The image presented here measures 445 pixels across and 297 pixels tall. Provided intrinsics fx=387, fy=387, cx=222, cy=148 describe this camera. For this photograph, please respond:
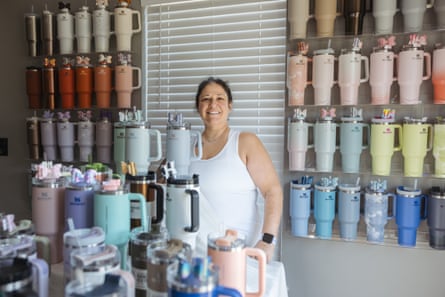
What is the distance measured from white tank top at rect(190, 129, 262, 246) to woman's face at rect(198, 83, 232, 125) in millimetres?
131

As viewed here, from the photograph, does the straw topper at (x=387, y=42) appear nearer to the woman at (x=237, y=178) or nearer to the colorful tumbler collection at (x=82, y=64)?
the woman at (x=237, y=178)

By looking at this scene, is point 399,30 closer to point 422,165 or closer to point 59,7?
point 422,165

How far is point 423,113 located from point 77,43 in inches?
85.4

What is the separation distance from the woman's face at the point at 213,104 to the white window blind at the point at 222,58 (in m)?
0.43

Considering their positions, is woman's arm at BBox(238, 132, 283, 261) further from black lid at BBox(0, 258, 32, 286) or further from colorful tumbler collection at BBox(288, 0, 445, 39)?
black lid at BBox(0, 258, 32, 286)

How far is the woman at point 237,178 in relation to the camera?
1.77 m

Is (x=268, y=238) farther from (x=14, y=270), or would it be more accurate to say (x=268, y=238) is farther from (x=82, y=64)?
(x=82, y=64)

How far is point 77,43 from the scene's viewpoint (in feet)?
A: 8.53

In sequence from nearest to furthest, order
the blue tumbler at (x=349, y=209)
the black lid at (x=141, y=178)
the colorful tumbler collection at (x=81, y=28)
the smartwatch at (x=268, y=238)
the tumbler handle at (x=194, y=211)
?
the tumbler handle at (x=194, y=211), the black lid at (x=141, y=178), the smartwatch at (x=268, y=238), the blue tumbler at (x=349, y=209), the colorful tumbler collection at (x=81, y=28)

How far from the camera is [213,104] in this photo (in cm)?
189

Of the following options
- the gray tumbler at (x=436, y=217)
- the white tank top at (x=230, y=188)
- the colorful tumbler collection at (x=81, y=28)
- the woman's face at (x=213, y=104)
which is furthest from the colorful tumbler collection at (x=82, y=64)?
the gray tumbler at (x=436, y=217)

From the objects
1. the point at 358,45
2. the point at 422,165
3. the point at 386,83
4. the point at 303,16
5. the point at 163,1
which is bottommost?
the point at 422,165

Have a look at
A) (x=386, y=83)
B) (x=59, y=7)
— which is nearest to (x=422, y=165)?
(x=386, y=83)

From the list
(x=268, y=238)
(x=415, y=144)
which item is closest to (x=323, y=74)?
(x=415, y=144)
